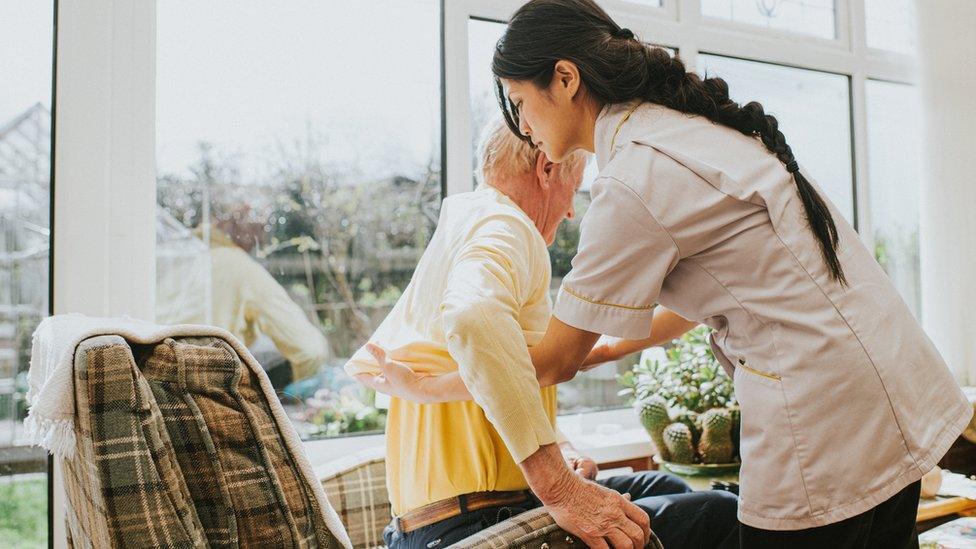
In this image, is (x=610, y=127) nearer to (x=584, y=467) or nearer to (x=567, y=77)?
(x=567, y=77)

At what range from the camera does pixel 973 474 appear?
288 centimetres

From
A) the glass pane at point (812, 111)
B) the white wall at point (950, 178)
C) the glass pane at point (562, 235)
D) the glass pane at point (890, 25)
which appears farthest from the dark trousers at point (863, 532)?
the glass pane at point (890, 25)

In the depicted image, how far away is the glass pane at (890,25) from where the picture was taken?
337cm

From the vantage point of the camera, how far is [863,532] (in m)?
1.08

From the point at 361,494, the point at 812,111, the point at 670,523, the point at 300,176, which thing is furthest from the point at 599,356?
the point at 812,111

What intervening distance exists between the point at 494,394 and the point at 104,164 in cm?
139

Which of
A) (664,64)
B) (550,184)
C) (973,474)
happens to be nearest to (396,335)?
(550,184)

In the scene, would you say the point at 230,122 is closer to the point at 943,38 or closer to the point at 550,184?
the point at 550,184

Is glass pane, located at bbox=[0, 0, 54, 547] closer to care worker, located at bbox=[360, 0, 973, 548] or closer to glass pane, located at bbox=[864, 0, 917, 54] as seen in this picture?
care worker, located at bbox=[360, 0, 973, 548]

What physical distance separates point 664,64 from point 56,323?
1.10 m

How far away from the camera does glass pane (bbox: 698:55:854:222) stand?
3.12 meters

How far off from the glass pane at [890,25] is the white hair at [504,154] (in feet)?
8.40

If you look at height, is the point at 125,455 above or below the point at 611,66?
below

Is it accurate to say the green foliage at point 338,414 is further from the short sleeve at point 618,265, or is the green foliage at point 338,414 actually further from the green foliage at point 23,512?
the short sleeve at point 618,265
